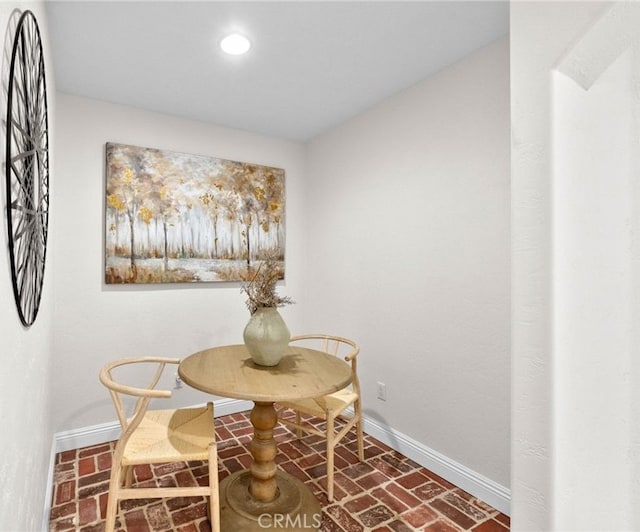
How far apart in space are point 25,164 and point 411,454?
102 inches

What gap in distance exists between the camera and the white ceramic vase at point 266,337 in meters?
1.96

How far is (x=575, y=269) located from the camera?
43.7 inches

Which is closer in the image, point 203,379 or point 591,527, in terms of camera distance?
point 591,527

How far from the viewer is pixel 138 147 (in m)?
2.84

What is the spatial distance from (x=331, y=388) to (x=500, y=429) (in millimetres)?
1037

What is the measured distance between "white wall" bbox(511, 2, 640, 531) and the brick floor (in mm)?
961

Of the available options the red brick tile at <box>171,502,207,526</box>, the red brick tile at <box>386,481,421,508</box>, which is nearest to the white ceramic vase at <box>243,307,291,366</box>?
the red brick tile at <box>171,502,207,526</box>

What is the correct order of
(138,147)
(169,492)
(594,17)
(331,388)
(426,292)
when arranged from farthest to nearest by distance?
(138,147) → (426,292) → (331,388) → (169,492) → (594,17)

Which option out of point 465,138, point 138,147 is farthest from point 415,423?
point 138,147

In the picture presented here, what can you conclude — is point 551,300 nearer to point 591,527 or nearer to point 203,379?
point 591,527

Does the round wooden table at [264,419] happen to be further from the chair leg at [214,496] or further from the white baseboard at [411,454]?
the white baseboard at [411,454]

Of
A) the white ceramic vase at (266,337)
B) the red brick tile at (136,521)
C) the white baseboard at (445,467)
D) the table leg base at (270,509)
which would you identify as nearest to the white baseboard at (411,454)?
the white baseboard at (445,467)

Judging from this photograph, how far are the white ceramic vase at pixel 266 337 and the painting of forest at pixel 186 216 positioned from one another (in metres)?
1.29

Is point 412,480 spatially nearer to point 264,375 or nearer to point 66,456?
point 264,375
